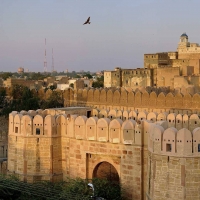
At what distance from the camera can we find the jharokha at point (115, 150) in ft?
27.9

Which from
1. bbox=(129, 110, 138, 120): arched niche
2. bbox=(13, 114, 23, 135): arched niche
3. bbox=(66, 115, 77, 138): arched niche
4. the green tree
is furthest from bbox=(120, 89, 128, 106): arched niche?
bbox=(13, 114, 23, 135): arched niche

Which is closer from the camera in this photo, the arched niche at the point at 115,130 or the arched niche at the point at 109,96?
the arched niche at the point at 115,130

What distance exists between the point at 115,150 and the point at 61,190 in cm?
181

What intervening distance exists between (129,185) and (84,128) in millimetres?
2035

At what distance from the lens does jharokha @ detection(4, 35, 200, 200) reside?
851cm

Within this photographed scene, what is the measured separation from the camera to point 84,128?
11211mm

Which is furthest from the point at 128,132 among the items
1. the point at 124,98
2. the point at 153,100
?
the point at 124,98

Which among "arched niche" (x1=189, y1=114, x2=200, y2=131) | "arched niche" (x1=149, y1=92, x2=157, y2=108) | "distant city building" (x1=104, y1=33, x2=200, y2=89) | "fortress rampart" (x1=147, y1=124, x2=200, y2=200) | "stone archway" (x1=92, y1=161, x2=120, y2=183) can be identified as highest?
"distant city building" (x1=104, y1=33, x2=200, y2=89)

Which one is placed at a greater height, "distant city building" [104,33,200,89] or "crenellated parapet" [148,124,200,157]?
"distant city building" [104,33,200,89]

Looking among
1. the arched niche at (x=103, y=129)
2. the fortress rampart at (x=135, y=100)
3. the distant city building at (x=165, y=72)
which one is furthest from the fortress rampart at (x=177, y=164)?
the distant city building at (x=165, y=72)

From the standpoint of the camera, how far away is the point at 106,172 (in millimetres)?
11344

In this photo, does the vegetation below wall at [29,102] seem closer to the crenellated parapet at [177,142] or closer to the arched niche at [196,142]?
the crenellated parapet at [177,142]

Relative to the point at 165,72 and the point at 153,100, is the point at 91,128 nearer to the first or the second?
the point at 153,100

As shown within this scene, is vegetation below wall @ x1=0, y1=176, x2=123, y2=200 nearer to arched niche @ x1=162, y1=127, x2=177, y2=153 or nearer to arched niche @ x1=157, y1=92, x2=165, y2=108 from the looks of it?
arched niche @ x1=162, y1=127, x2=177, y2=153
